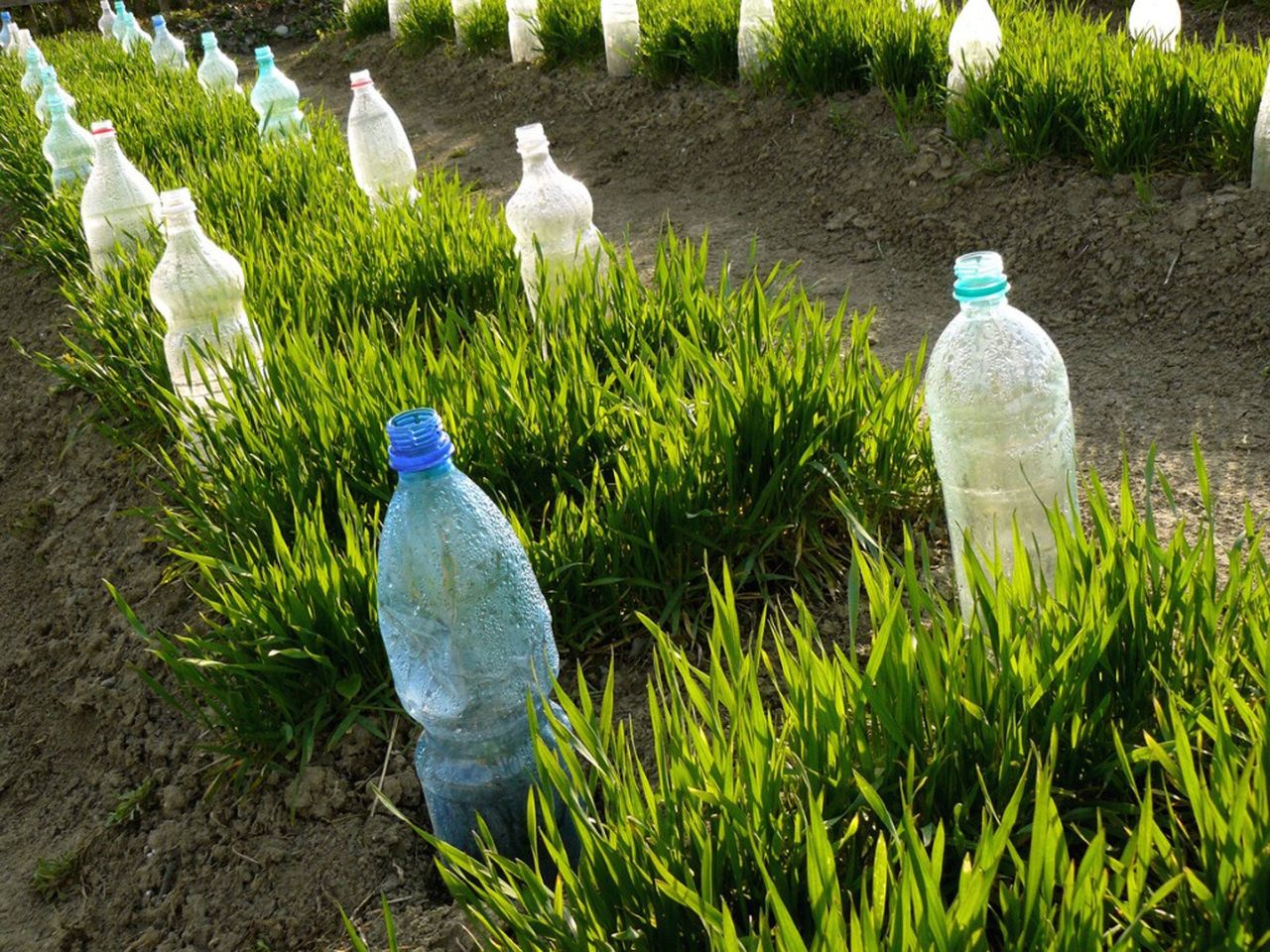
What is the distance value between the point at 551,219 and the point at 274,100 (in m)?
2.68

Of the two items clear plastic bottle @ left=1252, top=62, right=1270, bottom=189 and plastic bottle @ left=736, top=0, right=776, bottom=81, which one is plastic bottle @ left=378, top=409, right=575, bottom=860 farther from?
plastic bottle @ left=736, top=0, right=776, bottom=81

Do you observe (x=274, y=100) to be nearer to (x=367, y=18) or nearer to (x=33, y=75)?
(x=33, y=75)

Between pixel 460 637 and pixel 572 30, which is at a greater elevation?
pixel 572 30

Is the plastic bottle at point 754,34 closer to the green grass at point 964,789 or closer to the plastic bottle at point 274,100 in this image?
the plastic bottle at point 274,100

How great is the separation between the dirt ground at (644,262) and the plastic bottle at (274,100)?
3.05 ft

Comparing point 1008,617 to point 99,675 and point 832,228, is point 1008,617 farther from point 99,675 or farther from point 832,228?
point 832,228

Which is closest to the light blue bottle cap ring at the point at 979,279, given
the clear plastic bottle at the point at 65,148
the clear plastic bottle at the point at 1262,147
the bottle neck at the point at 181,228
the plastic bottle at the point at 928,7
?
the bottle neck at the point at 181,228

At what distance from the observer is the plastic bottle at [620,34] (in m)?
5.89

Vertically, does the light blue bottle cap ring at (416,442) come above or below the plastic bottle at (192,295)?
above

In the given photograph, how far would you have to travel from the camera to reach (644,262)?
4.38 metres

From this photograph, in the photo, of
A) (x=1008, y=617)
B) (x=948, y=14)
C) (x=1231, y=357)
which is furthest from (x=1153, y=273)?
(x=1008, y=617)

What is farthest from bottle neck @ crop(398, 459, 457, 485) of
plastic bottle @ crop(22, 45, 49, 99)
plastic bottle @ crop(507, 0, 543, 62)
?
plastic bottle @ crop(22, 45, 49, 99)

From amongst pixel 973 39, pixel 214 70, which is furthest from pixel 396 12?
pixel 973 39

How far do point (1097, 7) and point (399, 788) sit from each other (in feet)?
18.9
